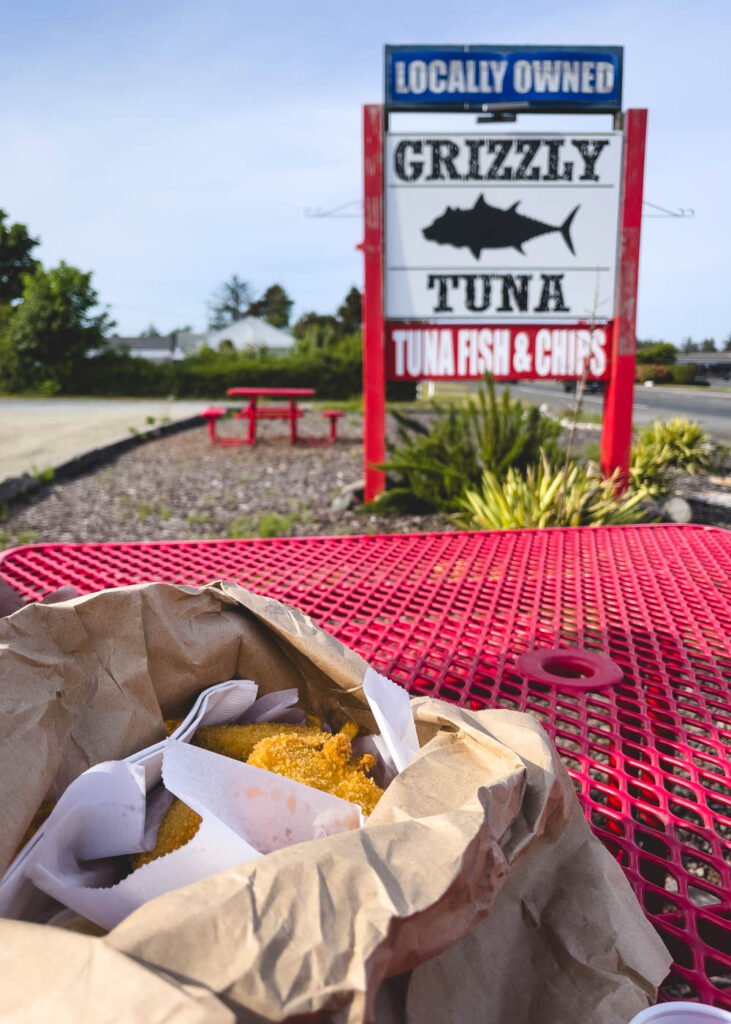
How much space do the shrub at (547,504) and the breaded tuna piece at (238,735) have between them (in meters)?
3.80

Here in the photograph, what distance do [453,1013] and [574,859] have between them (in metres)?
0.21

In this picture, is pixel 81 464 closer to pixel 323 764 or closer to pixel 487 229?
pixel 487 229

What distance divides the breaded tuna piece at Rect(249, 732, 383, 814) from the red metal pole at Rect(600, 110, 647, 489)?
558cm

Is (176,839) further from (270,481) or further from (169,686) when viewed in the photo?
(270,481)

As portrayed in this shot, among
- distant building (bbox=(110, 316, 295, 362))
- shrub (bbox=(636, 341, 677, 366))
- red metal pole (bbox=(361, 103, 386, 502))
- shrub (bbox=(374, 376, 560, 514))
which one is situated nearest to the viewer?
shrub (bbox=(374, 376, 560, 514))

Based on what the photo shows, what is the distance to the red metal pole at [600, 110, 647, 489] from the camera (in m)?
5.95

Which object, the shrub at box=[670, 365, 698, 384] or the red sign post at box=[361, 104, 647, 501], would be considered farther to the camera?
the shrub at box=[670, 365, 698, 384]

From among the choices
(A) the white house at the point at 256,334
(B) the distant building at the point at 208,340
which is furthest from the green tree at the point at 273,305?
(A) the white house at the point at 256,334

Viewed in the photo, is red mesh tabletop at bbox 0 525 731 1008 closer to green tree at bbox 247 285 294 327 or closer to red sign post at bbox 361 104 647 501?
red sign post at bbox 361 104 647 501

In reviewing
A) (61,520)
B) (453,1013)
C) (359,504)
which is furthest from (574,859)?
(61,520)

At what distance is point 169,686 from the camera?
1.04 m

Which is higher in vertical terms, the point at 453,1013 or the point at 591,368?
the point at 591,368

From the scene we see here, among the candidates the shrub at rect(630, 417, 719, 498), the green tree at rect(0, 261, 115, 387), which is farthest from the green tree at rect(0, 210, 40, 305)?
the shrub at rect(630, 417, 719, 498)

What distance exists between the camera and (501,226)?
605 centimetres
